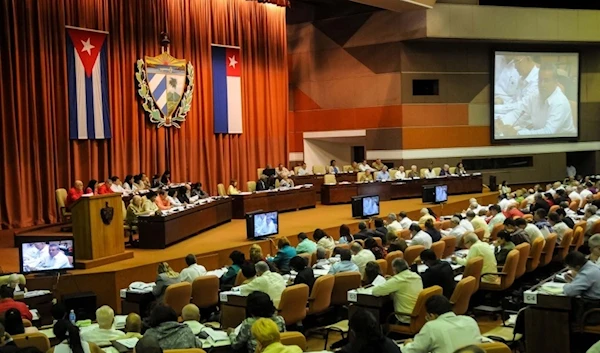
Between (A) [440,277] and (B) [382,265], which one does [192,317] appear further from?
(B) [382,265]

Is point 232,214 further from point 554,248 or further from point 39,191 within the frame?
point 554,248

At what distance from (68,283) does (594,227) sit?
785 centimetres

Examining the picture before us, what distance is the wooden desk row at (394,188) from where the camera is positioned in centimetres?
1684

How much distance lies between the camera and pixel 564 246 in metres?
9.29

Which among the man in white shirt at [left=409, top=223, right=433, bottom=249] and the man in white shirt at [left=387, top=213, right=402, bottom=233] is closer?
the man in white shirt at [left=409, top=223, right=433, bottom=249]

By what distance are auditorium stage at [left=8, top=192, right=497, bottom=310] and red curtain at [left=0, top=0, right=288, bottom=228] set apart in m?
2.05

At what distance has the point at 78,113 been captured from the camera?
44.6ft

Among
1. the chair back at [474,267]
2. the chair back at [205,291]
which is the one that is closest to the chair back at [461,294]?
the chair back at [474,267]

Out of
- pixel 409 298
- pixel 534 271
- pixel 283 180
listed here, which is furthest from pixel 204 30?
pixel 409 298

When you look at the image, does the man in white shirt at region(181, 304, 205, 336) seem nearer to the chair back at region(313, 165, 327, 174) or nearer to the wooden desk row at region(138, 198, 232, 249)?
the wooden desk row at region(138, 198, 232, 249)

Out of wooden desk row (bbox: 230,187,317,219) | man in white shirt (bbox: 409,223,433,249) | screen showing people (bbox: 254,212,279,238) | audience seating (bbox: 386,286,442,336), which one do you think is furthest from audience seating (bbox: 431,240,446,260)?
wooden desk row (bbox: 230,187,317,219)

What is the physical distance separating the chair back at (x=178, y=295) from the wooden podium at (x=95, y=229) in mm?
2524

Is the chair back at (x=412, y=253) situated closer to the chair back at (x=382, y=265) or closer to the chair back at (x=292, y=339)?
the chair back at (x=382, y=265)

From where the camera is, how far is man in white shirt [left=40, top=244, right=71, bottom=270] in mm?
8250
